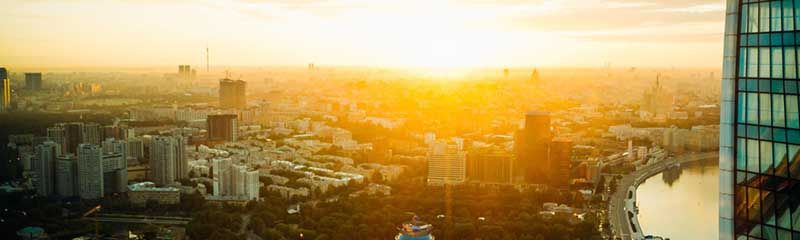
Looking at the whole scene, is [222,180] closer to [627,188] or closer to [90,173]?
[90,173]

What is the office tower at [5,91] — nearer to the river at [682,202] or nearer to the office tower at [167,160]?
the office tower at [167,160]

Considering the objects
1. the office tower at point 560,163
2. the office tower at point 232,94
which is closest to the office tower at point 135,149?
the office tower at point 232,94

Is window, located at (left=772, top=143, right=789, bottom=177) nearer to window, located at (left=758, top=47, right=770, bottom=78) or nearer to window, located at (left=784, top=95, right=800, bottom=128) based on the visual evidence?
window, located at (left=784, top=95, right=800, bottom=128)

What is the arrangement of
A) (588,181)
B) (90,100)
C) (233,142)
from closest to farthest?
1. (588,181)
2. (90,100)
3. (233,142)

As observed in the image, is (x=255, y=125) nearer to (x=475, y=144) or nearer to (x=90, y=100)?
(x=90, y=100)

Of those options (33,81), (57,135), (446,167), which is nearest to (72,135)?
(57,135)

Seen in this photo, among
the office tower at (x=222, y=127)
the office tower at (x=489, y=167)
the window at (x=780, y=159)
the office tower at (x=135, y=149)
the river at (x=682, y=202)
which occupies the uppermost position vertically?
the window at (x=780, y=159)

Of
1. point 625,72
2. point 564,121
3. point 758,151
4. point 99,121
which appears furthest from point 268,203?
point 625,72
